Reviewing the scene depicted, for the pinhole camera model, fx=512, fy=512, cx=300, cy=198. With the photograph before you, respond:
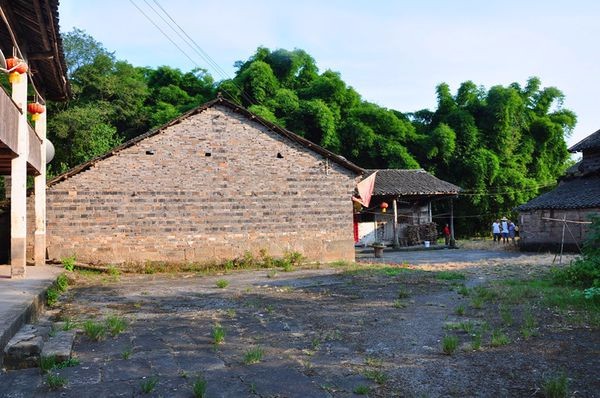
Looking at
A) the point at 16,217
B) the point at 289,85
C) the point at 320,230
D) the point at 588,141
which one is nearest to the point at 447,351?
the point at 16,217

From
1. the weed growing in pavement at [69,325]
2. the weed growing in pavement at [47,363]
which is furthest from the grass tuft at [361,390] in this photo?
the weed growing in pavement at [69,325]

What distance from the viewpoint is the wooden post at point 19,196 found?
10180 millimetres

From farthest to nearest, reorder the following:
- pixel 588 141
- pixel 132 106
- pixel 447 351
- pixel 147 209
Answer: pixel 132 106 < pixel 588 141 < pixel 147 209 < pixel 447 351

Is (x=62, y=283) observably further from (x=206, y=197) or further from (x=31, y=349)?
(x=31, y=349)

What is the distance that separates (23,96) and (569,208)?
19622 millimetres

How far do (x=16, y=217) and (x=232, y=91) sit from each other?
863 inches

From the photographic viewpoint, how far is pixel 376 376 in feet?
15.4

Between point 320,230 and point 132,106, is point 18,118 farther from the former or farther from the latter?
point 132,106

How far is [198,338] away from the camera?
6.21m

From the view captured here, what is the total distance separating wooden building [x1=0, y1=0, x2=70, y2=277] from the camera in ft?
31.1

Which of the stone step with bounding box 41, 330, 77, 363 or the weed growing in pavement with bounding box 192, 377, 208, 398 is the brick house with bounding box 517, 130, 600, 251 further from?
the weed growing in pavement with bounding box 192, 377, 208, 398

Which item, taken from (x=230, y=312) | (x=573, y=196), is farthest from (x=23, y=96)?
(x=573, y=196)

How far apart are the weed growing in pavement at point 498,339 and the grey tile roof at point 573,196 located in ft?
53.3

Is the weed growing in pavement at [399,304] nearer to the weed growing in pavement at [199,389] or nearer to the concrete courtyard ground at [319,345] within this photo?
the concrete courtyard ground at [319,345]
